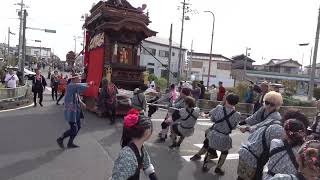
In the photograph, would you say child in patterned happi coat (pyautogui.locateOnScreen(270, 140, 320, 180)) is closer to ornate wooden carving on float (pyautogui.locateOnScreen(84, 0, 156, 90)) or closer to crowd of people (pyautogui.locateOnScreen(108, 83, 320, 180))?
crowd of people (pyautogui.locateOnScreen(108, 83, 320, 180))

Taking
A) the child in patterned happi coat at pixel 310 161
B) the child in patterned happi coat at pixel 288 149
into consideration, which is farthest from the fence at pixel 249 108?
the child in patterned happi coat at pixel 310 161

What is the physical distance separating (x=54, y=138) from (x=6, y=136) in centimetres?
124

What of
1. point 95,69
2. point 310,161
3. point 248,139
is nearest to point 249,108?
point 95,69

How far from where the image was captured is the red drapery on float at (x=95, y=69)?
17080 mm

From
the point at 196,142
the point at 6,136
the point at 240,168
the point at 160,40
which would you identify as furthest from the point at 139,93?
the point at 160,40

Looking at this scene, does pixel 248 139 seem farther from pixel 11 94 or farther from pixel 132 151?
pixel 11 94

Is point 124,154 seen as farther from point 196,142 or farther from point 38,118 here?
point 38,118

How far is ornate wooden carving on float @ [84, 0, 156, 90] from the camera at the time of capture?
17.1 meters

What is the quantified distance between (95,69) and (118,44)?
158 centimetres

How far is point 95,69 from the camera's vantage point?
1820 cm

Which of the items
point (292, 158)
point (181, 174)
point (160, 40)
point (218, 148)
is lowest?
point (181, 174)

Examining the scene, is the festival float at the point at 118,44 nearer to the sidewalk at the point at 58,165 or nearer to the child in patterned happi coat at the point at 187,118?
the child in patterned happi coat at the point at 187,118

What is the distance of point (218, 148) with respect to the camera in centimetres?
776

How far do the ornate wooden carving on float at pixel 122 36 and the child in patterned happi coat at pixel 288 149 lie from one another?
13.1 meters
